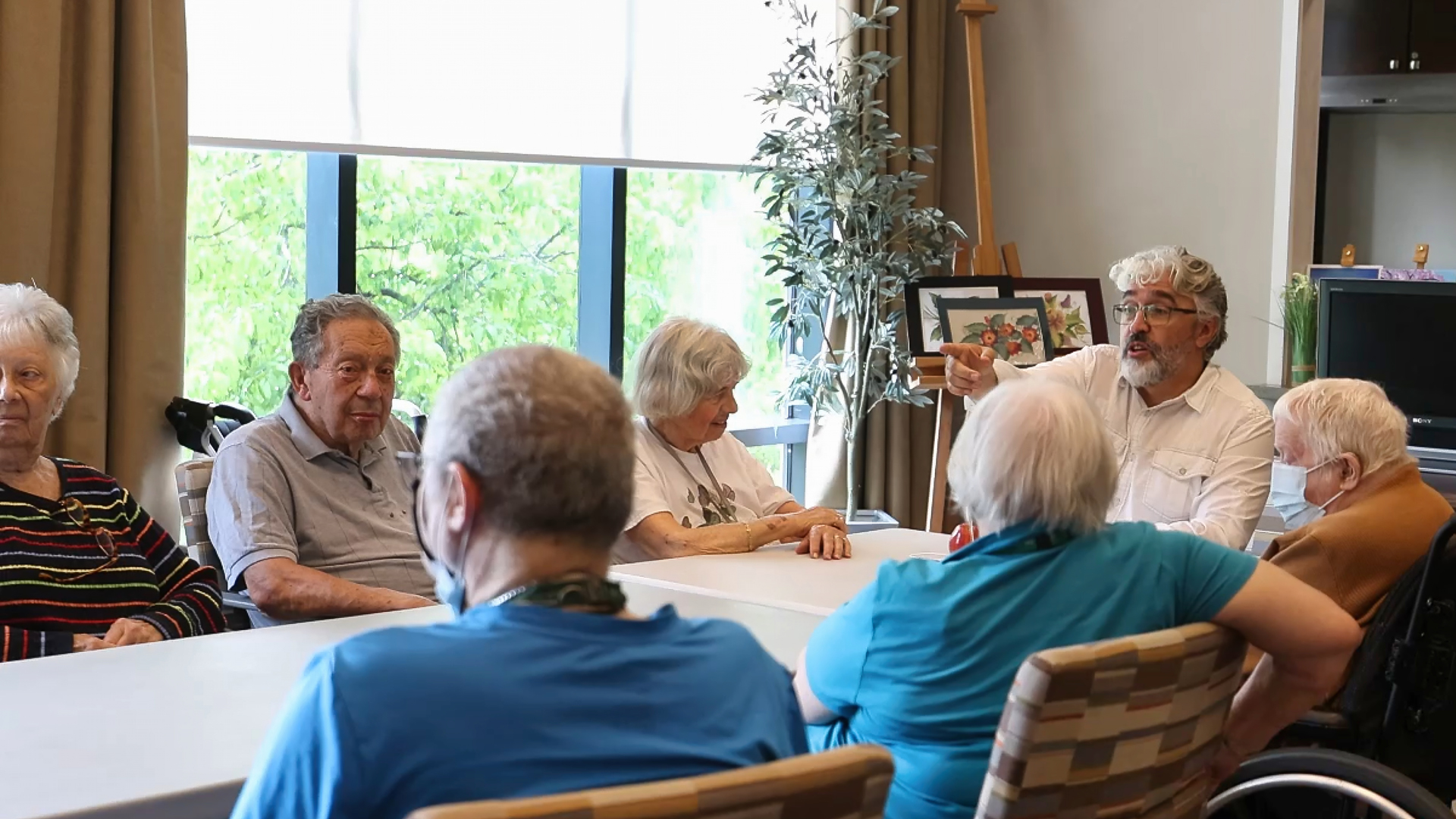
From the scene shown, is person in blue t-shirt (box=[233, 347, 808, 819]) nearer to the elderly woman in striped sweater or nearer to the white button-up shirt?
the elderly woman in striped sweater

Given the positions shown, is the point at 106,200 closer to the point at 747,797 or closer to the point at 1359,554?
the point at 1359,554

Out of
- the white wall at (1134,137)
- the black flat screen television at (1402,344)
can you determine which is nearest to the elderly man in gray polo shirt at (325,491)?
the black flat screen television at (1402,344)

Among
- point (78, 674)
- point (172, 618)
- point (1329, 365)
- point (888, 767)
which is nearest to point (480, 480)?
point (888, 767)

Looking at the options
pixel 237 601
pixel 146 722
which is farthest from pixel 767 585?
pixel 146 722

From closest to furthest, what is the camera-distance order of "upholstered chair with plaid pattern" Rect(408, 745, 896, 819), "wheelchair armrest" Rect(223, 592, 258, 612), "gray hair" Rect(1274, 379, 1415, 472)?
1. "upholstered chair with plaid pattern" Rect(408, 745, 896, 819)
2. "gray hair" Rect(1274, 379, 1415, 472)
3. "wheelchair armrest" Rect(223, 592, 258, 612)

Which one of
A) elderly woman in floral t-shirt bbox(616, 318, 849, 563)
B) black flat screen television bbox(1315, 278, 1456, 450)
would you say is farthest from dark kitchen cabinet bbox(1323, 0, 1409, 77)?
elderly woman in floral t-shirt bbox(616, 318, 849, 563)

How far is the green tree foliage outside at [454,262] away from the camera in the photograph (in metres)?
4.40

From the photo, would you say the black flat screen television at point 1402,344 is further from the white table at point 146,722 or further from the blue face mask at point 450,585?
the blue face mask at point 450,585

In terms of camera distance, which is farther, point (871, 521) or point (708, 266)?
point (708, 266)

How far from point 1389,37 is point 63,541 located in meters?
5.74

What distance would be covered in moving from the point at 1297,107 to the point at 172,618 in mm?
4463

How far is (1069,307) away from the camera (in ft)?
16.3

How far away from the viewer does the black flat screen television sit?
493 centimetres

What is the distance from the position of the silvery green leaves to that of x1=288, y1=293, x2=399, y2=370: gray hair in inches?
100
